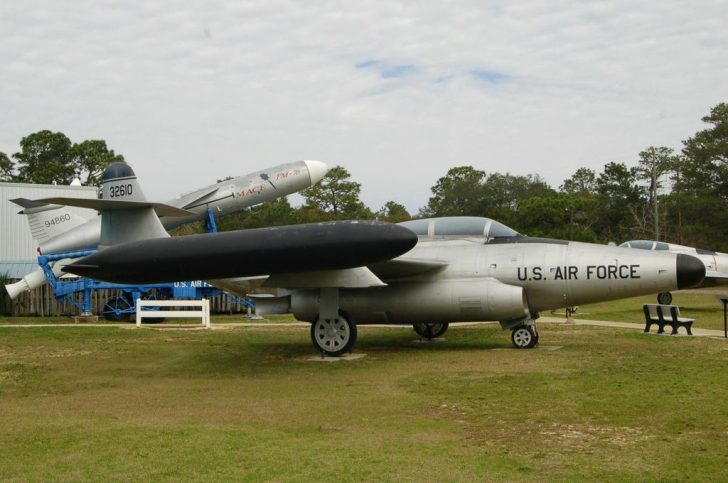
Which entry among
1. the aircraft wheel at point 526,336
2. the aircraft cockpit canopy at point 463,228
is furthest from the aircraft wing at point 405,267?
the aircraft wheel at point 526,336

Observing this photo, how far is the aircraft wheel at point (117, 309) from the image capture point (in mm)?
28808

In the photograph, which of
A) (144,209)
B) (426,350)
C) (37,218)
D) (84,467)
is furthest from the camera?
(37,218)

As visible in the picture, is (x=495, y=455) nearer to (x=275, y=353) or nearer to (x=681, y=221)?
(x=275, y=353)

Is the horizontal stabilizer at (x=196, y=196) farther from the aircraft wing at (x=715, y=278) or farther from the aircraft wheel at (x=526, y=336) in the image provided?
the aircraft wing at (x=715, y=278)

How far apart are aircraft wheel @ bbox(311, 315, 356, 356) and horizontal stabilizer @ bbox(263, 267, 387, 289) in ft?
2.84

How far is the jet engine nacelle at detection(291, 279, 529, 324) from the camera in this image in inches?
572

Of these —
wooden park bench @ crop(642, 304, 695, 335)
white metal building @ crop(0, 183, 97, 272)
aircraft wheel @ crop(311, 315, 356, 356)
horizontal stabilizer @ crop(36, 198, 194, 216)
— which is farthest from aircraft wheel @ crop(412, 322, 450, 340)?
white metal building @ crop(0, 183, 97, 272)

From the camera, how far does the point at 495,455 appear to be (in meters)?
6.99

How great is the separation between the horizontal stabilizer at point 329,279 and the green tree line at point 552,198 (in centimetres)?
3263

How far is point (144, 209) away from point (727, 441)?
421 inches

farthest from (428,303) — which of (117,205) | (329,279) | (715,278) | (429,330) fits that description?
(715,278)

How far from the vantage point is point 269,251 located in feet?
38.3

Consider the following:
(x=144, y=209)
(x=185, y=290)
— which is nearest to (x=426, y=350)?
(x=144, y=209)

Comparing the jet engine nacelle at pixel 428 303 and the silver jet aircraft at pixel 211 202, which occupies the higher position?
the silver jet aircraft at pixel 211 202
